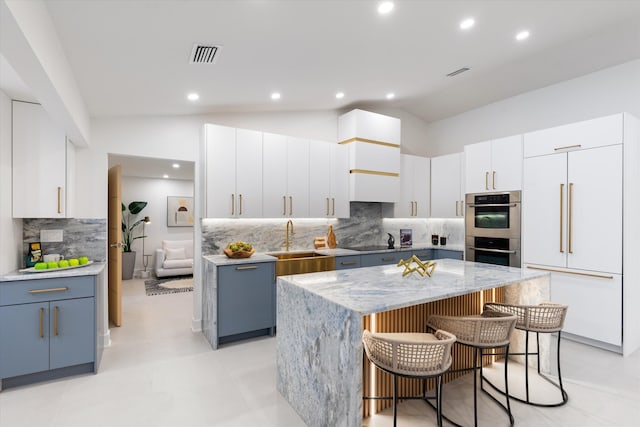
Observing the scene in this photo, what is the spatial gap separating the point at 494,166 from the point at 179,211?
6532mm

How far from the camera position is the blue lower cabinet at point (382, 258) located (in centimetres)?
449

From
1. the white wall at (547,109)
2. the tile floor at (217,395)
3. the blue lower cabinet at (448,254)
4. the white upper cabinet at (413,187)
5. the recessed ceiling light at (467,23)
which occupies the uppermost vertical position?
the recessed ceiling light at (467,23)

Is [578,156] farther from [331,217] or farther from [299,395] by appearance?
[299,395]

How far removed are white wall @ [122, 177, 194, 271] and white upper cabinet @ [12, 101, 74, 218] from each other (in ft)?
14.9

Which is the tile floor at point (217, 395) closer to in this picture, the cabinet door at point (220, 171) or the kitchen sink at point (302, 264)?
the kitchen sink at point (302, 264)

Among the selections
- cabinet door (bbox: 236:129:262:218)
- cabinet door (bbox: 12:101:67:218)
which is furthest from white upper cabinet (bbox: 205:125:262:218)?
cabinet door (bbox: 12:101:67:218)

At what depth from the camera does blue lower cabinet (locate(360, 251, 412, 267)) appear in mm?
4491

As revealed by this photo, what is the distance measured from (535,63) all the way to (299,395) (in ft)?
14.1

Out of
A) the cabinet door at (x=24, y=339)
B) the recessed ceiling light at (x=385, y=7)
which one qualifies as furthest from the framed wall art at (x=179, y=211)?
the recessed ceiling light at (x=385, y=7)

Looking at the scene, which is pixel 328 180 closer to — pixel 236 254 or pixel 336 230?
pixel 336 230

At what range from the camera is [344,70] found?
3.46 meters

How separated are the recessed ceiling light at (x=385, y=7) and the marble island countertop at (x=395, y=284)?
194 centimetres

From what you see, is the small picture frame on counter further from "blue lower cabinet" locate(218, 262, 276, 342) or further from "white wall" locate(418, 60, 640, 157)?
"blue lower cabinet" locate(218, 262, 276, 342)

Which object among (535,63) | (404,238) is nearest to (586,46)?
(535,63)
